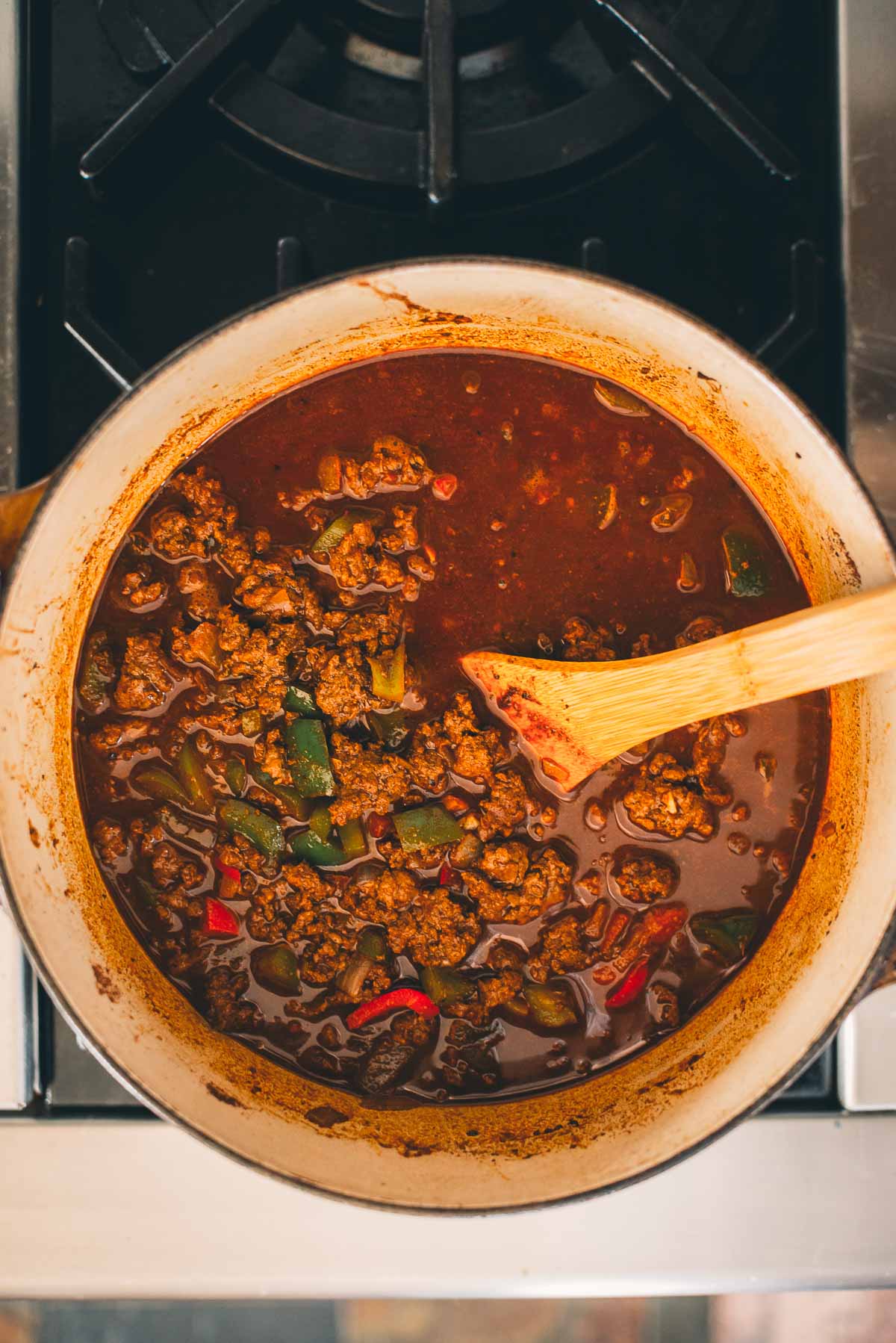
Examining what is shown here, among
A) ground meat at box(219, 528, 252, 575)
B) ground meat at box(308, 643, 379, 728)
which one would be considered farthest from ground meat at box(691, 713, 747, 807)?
ground meat at box(219, 528, 252, 575)

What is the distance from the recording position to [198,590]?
4.85 ft

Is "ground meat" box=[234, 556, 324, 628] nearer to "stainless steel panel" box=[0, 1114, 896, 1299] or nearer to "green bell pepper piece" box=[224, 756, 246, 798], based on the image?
"green bell pepper piece" box=[224, 756, 246, 798]

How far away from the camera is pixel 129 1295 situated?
1.46 metres

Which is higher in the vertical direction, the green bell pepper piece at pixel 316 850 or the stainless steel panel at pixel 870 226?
the stainless steel panel at pixel 870 226

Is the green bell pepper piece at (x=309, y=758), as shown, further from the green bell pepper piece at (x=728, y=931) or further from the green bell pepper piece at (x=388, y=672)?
the green bell pepper piece at (x=728, y=931)

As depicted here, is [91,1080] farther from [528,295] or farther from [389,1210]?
[528,295]

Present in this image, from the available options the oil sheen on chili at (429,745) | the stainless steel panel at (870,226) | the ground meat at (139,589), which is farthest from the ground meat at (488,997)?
the stainless steel panel at (870,226)

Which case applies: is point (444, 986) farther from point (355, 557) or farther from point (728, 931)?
point (355, 557)

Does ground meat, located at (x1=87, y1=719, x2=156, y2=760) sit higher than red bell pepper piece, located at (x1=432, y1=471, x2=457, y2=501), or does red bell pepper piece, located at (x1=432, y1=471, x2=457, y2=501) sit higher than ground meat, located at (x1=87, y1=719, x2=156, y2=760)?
red bell pepper piece, located at (x1=432, y1=471, x2=457, y2=501)

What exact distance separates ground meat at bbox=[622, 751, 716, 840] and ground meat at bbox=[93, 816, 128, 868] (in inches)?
27.1

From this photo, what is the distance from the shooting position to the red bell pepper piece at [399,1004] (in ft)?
4.83

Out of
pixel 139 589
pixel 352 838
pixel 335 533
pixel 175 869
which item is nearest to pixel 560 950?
pixel 352 838

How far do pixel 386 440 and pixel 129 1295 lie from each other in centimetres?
120

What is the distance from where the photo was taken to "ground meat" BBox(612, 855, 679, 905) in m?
1.45
